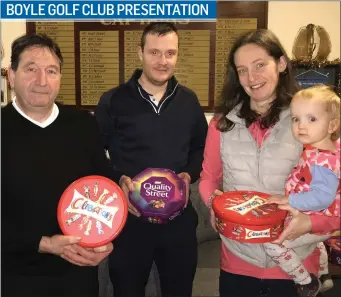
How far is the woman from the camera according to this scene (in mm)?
1421

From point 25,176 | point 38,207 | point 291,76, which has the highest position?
point 291,76

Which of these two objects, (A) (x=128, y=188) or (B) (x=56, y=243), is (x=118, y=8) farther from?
(B) (x=56, y=243)

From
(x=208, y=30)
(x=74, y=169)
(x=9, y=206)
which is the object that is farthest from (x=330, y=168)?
(x=208, y=30)

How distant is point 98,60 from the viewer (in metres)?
3.80

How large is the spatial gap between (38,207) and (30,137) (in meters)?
0.27

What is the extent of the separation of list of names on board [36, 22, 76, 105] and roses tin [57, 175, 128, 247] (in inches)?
102

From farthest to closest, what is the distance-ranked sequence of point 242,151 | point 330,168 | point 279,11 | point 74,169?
point 279,11, point 74,169, point 242,151, point 330,168

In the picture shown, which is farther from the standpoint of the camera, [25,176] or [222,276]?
[222,276]

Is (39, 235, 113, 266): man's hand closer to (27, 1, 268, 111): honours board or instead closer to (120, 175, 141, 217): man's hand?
(120, 175, 141, 217): man's hand

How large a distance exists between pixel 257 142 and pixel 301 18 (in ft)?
8.30

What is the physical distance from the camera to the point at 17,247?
151 centimetres

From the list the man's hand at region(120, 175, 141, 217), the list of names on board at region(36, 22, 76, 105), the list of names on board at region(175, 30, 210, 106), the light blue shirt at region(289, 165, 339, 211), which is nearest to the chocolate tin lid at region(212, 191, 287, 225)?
the light blue shirt at region(289, 165, 339, 211)

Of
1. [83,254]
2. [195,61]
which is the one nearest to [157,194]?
[83,254]

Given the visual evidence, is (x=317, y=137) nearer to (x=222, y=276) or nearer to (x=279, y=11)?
(x=222, y=276)
